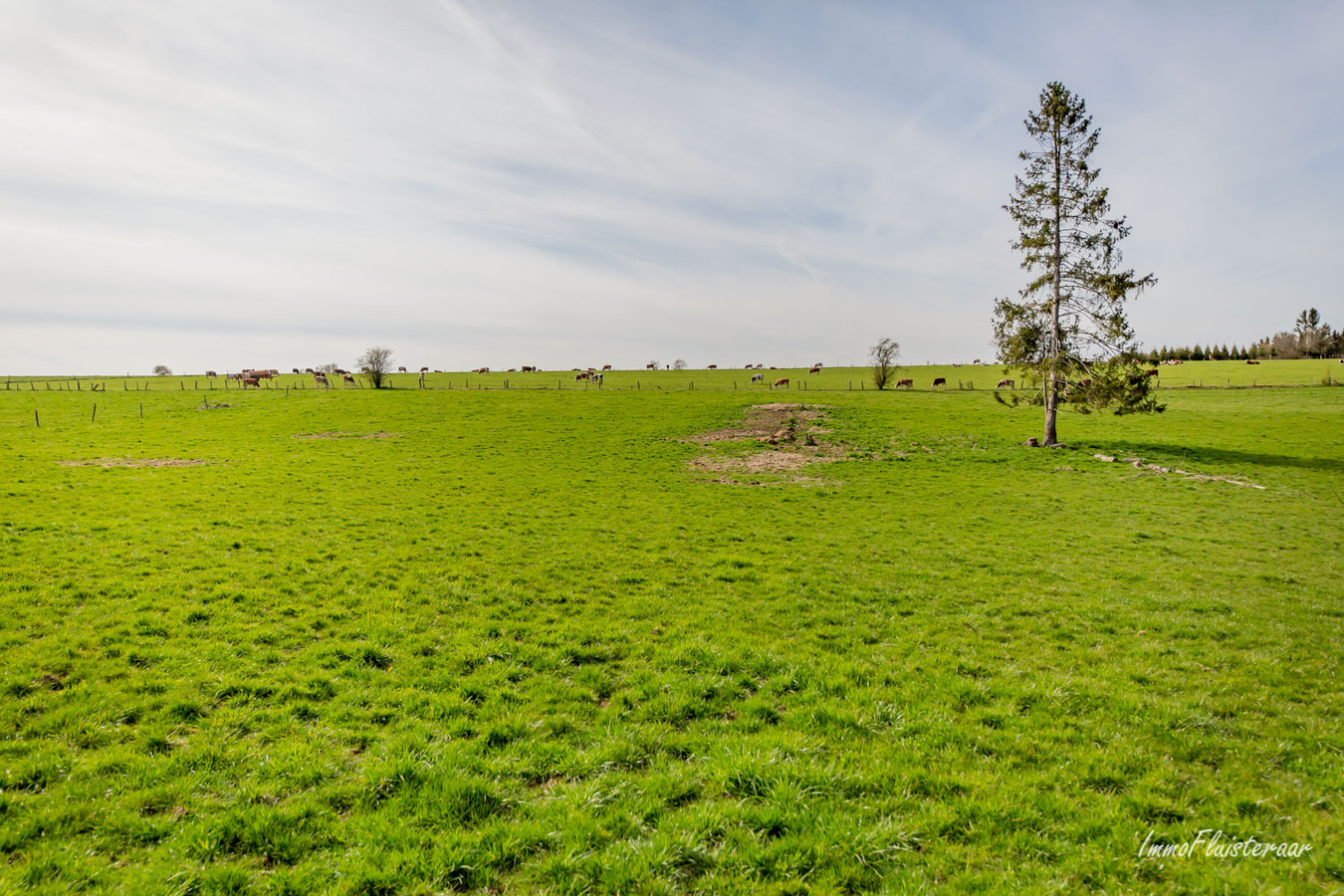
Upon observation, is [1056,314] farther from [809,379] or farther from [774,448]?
[809,379]

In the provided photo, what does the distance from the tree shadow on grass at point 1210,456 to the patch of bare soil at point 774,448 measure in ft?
60.2

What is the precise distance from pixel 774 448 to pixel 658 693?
107ft

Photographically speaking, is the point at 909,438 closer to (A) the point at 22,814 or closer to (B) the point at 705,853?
(B) the point at 705,853

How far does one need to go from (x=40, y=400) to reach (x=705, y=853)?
3735 inches

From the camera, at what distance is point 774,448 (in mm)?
40844

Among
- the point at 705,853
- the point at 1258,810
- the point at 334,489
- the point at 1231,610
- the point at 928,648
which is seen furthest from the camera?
the point at 334,489

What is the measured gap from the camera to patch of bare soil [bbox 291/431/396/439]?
45.7 meters

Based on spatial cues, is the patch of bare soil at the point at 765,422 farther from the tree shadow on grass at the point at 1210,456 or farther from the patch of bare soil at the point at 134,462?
the patch of bare soil at the point at 134,462

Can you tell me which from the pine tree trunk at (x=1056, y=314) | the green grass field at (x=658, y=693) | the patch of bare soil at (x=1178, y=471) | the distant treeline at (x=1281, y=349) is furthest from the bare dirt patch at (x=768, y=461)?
the distant treeline at (x=1281, y=349)

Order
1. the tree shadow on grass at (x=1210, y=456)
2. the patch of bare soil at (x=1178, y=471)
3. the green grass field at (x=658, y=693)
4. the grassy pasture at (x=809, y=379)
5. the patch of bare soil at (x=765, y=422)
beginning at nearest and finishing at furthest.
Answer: the green grass field at (x=658, y=693), the patch of bare soil at (x=1178, y=471), the tree shadow on grass at (x=1210, y=456), the patch of bare soil at (x=765, y=422), the grassy pasture at (x=809, y=379)

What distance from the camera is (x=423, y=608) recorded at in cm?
1327

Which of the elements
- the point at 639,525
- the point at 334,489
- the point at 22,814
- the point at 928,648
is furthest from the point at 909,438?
the point at 22,814

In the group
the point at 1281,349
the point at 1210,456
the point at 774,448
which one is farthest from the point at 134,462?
the point at 1281,349

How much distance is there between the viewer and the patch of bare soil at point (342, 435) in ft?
150
